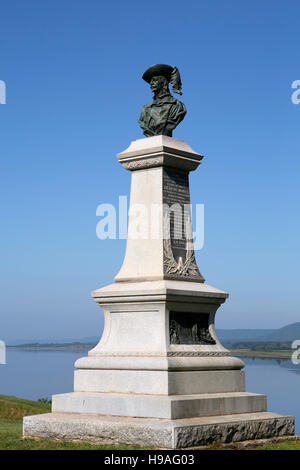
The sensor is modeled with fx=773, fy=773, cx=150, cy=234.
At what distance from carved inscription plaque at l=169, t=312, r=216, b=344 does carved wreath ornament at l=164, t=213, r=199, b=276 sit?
2.71 feet

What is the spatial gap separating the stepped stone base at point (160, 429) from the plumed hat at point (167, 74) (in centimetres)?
649

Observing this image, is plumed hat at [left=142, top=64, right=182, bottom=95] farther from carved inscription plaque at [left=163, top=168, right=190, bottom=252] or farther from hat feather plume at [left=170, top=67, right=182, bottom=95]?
carved inscription plaque at [left=163, top=168, right=190, bottom=252]

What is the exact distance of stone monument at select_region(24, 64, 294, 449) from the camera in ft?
40.9

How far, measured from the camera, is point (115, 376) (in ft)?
44.0

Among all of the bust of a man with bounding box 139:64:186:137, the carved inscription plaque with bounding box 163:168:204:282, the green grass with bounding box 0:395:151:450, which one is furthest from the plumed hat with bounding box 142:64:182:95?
the green grass with bounding box 0:395:151:450

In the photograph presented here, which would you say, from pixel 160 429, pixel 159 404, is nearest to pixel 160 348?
pixel 159 404

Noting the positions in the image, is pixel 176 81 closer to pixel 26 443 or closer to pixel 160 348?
pixel 160 348

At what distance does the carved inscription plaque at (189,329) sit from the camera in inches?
533

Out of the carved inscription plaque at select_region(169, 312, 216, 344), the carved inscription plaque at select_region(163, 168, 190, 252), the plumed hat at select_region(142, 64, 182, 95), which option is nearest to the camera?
the carved inscription plaque at select_region(169, 312, 216, 344)

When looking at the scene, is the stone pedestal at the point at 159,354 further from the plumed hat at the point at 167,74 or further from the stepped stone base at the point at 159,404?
the plumed hat at the point at 167,74

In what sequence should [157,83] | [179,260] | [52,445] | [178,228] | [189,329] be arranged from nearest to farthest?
[52,445]
[189,329]
[179,260]
[178,228]
[157,83]

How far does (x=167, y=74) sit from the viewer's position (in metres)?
15.4

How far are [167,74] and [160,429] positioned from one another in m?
7.20

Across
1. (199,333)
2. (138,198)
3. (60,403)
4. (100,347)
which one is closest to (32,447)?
(60,403)
